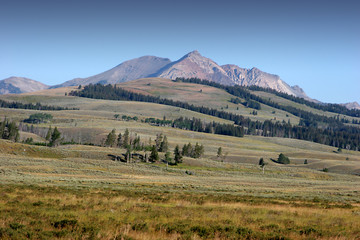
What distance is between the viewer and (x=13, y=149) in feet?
305

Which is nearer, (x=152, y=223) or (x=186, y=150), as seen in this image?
(x=152, y=223)

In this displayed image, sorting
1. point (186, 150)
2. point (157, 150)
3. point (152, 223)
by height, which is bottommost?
point (157, 150)

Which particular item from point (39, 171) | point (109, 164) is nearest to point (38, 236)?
point (39, 171)

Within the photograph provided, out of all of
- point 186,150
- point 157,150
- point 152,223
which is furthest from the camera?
point 157,150

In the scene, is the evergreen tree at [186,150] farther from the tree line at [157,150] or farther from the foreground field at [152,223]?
the foreground field at [152,223]

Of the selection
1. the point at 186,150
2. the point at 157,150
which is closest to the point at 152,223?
the point at 186,150

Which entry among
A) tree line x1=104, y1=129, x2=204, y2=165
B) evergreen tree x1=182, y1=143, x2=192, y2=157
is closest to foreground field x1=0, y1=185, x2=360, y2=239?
tree line x1=104, y1=129, x2=204, y2=165

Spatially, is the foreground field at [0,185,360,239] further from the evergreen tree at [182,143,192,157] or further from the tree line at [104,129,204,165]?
the evergreen tree at [182,143,192,157]

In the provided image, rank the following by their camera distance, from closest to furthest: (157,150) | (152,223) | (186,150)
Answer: (152,223) < (186,150) < (157,150)

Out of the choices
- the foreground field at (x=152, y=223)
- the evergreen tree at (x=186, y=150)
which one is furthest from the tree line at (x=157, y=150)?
the foreground field at (x=152, y=223)

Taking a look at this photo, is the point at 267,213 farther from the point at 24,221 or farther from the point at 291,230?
the point at 24,221

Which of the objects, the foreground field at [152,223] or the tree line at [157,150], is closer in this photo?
the foreground field at [152,223]

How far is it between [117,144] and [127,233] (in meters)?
139

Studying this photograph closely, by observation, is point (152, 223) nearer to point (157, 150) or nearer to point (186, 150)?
point (186, 150)
